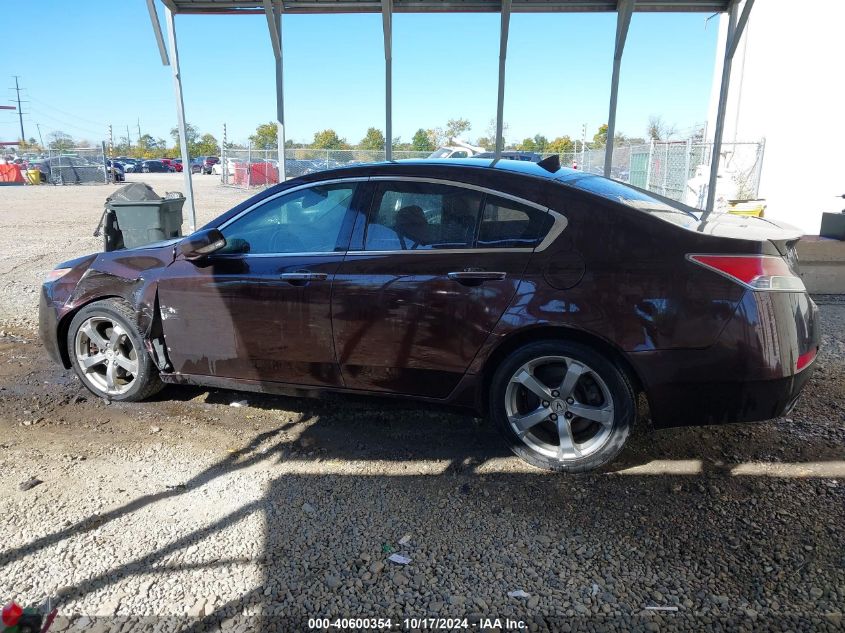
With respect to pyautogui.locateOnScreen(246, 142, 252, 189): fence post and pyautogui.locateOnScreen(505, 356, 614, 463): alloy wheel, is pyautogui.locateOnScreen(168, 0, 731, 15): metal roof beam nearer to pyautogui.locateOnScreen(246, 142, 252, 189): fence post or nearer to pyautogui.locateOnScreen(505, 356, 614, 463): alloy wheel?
pyautogui.locateOnScreen(505, 356, 614, 463): alloy wheel

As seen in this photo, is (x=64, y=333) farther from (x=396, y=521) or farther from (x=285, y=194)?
(x=396, y=521)

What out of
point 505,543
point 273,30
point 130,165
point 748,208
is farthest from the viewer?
point 130,165

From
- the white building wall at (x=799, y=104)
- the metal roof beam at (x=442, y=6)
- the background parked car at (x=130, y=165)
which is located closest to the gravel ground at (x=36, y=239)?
the metal roof beam at (x=442, y=6)

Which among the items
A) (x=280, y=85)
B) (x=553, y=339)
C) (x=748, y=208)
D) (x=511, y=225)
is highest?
(x=280, y=85)

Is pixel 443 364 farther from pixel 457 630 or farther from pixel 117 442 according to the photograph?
pixel 117 442

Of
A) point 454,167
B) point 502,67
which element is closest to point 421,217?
point 454,167

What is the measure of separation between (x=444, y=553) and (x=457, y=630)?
0.48 metres

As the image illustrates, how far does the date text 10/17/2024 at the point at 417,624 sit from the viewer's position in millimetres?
2500

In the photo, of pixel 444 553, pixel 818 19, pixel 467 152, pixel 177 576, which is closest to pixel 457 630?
pixel 444 553

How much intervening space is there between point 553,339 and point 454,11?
20.2 feet

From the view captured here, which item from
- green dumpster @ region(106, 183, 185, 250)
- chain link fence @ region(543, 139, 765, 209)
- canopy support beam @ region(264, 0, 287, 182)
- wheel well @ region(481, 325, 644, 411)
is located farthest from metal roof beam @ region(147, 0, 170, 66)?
chain link fence @ region(543, 139, 765, 209)

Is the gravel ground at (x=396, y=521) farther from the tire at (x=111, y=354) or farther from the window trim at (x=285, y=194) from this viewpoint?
the window trim at (x=285, y=194)

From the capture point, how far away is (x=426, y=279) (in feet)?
12.1

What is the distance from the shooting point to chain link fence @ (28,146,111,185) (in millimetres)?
39500
